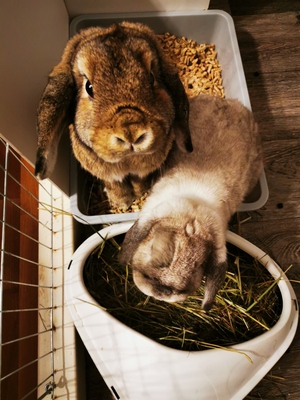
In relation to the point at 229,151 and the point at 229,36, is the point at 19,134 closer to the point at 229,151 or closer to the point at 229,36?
the point at 229,151

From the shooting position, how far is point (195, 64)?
72.2 inches

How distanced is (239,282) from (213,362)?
35 cm

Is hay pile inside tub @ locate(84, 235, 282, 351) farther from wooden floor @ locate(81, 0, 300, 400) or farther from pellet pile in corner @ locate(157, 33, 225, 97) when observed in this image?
pellet pile in corner @ locate(157, 33, 225, 97)

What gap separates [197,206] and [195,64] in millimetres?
1016

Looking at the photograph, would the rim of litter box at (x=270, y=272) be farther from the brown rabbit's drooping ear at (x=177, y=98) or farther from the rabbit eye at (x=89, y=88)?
the rabbit eye at (x=89, y=88)

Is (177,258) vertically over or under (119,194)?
under

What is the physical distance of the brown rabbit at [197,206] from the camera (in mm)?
1005

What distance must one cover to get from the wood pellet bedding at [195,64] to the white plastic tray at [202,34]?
0.03 m

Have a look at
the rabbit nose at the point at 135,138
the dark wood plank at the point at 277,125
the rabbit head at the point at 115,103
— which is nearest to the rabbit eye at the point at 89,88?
the rabbit head at the point at 115,103

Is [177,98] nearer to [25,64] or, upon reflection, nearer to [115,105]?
[115,105]

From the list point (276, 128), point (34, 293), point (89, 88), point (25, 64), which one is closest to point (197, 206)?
point (89, 88)

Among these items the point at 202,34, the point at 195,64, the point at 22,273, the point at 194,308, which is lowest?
the point at 194,308

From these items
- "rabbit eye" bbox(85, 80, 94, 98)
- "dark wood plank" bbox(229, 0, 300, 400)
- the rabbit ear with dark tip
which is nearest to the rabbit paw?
the rabbit ear with dark tip

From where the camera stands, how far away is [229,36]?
1716 mm
